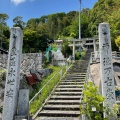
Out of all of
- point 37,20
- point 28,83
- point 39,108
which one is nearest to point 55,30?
point 37,20

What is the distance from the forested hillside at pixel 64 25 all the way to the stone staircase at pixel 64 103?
37.4 ft

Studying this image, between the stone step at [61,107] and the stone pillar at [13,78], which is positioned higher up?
the stone pillar at [13,78]

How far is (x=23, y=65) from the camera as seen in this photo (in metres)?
19.7

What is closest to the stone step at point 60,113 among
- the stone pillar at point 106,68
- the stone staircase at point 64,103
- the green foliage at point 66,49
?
the stone staircase at point 64,103

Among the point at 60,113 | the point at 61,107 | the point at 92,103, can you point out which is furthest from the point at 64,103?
the point at 92,103

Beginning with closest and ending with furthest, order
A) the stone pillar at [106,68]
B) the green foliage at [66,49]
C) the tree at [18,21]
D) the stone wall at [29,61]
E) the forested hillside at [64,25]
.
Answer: the stone pillar at [106,68] < the stone wall at [29,61] < the green foliage at [66,49] < the forested hillside at [64,25] < the tree at [18,21]

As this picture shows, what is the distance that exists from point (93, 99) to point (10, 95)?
A: 3011mm

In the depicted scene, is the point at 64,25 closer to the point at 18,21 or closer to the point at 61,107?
the point at 18,21

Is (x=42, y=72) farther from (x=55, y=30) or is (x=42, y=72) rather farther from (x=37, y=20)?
(x=37, y=20)

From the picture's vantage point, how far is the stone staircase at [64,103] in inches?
301

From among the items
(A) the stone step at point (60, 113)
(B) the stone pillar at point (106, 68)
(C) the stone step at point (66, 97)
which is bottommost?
(A) the stone step at point (60, 113)

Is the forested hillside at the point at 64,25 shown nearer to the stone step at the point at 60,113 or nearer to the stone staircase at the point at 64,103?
the stone staircase at the point at 64,103

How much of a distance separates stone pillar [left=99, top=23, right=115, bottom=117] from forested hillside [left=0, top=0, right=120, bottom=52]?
14128 mm

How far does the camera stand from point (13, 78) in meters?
6.60
